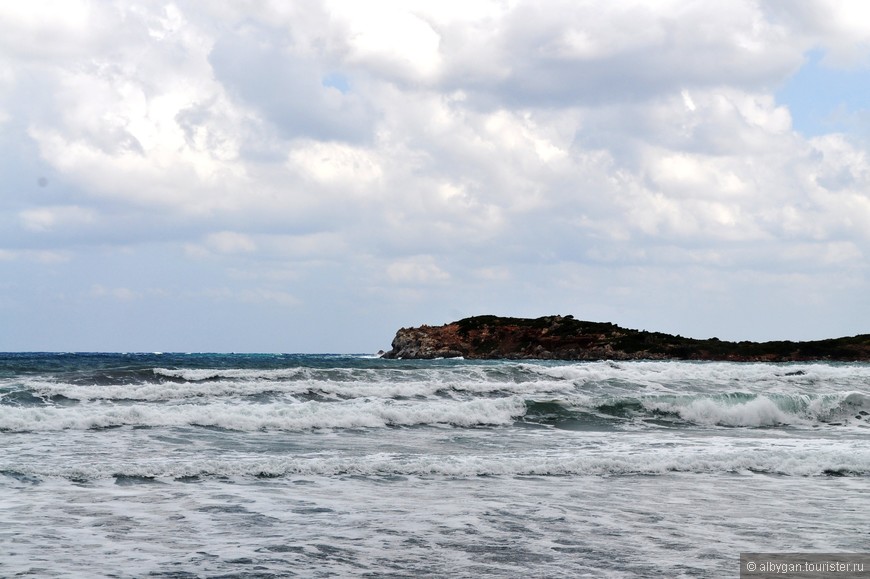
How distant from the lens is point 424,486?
41.5 ft

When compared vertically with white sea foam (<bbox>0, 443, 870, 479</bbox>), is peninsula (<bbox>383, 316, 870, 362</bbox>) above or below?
above

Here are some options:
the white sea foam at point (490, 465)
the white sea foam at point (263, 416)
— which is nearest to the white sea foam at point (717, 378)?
the white sea foam at point (263, 416)

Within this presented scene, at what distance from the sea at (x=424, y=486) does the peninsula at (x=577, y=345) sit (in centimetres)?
5203

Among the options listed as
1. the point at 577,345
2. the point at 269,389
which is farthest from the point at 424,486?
the point at 577,345

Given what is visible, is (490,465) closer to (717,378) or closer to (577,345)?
(717,378)

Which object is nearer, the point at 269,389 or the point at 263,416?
the point at 263,416

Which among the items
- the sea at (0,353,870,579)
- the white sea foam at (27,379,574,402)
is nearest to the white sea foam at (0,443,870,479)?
the sea at (0,353,870,579)

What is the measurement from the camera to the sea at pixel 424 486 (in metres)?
8.20

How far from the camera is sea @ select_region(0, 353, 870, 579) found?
8195 mm

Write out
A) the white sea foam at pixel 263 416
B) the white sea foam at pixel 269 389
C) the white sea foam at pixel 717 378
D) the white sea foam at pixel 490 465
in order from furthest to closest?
1. the white sea foam at pixel 717 378
2. the white sea foam at pixel 269 389
3. the white sea foam at pixel 263 416
4. the white sea foam at pixel 490 465

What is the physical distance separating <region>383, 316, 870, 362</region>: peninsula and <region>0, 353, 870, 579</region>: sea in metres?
52.0

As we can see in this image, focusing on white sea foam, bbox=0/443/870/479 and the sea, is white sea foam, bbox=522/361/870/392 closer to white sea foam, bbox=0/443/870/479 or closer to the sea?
the sea

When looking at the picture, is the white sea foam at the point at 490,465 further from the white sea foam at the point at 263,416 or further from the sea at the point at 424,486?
the white sea foam at the point at 263,416

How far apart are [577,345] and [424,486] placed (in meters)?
73.9
